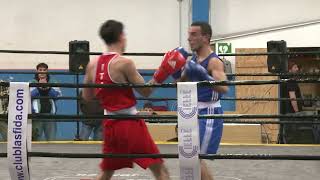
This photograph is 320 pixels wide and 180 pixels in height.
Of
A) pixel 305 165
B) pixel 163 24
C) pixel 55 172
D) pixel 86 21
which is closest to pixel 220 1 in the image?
pixel 163 24

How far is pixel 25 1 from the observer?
34.4 ft

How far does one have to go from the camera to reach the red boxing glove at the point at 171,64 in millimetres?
3248

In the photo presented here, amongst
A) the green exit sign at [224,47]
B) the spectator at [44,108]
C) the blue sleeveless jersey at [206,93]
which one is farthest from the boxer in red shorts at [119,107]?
the green exit sign at [224,47]

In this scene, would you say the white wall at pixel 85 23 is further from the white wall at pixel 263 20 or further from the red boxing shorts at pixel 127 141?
the red boxing shorts at pixel 127 141

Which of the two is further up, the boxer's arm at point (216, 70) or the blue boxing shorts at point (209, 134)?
the boxer's arm at point (216, 70)

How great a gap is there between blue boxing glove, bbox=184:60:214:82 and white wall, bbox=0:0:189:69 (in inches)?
278

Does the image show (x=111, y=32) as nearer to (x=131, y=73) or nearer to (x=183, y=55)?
(x=131, y=73)

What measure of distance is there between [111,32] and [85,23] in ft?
24.8

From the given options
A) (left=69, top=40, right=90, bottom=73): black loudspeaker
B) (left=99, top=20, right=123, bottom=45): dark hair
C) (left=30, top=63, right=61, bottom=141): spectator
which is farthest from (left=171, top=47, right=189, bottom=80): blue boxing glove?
A: (left=30, top=63, right=61, bottom=141): spectator

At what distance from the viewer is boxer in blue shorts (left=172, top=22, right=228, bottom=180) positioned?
3316mm

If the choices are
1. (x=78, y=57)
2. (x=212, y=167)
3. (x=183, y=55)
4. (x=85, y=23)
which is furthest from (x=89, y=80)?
(x=85, y=23)

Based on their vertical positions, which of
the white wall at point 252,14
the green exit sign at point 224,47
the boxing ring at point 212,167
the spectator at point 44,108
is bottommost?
the boxing ring at point 212,167

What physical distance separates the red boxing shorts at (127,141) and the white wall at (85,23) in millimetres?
7363

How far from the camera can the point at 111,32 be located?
122 inches
